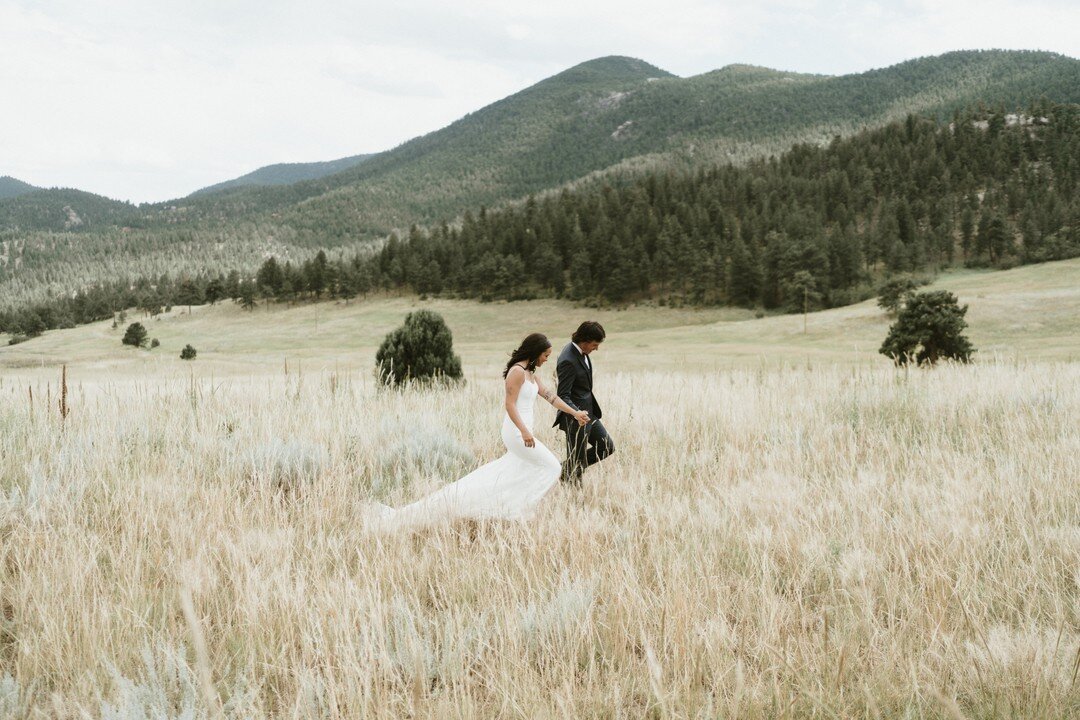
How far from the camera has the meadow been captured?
2.25m

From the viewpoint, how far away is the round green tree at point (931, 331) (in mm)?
22969

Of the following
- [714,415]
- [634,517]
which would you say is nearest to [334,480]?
[634,517]

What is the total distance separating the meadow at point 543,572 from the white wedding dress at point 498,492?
0.15 m

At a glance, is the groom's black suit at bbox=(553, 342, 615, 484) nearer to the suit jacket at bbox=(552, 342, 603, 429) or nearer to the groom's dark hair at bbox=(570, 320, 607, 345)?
the suit jacket at bbox=(552, 342, 603, 429)

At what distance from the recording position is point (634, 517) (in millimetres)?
3951

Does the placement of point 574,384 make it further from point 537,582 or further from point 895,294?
point 895,294


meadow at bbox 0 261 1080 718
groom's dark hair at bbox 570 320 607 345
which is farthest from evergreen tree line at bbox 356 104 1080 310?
meadow at bbox 0 261 1080 718

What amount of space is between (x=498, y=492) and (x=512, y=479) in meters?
Result: 0.17

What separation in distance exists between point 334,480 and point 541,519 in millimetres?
1695

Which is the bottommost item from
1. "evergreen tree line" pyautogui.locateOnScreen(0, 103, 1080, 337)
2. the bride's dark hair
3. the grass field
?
the grass field

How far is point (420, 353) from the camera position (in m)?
15.4

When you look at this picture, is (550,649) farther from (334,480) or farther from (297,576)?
(334,480)

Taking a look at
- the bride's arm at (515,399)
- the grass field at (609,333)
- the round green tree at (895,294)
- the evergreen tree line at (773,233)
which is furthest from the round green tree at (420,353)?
the evergreen tree line at (773,233)

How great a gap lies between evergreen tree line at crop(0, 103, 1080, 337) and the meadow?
258 ft
